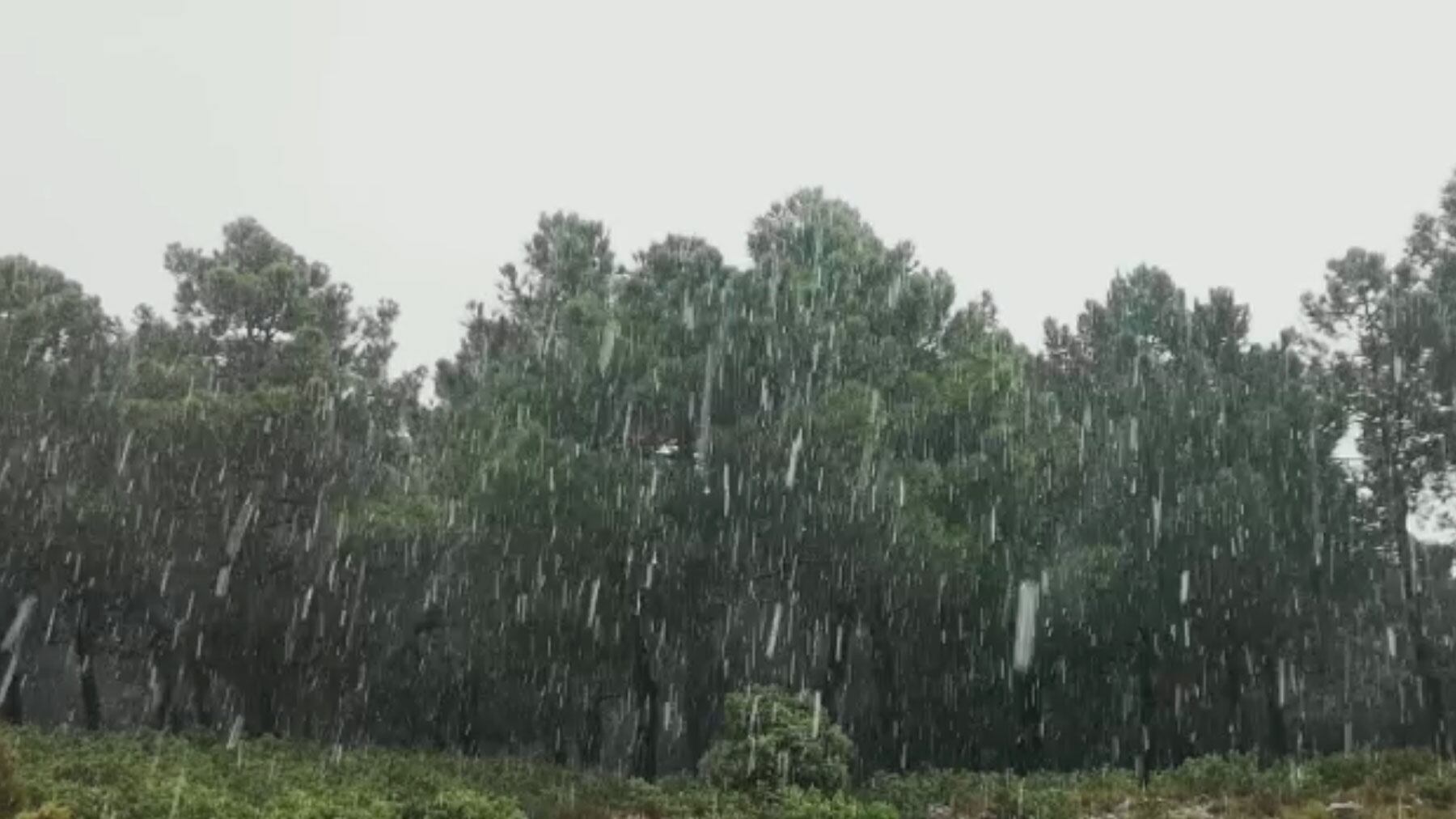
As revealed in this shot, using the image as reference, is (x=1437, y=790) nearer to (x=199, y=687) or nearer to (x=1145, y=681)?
(x=1145, y=681)

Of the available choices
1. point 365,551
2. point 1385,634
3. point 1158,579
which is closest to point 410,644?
point 365,551

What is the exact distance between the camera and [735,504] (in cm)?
2206

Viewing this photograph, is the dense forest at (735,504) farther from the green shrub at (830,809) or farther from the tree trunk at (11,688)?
the green shrub at (830,809)

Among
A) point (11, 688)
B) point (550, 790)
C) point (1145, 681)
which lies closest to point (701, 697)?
point (1145, 681)

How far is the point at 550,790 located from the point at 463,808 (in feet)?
22.4

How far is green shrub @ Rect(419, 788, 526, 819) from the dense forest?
9011mm

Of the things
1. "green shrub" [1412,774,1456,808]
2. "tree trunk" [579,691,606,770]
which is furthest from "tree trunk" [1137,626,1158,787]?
"tree trunk" [579,691,606,770]

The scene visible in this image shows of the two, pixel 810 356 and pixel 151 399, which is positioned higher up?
pixel 810 356

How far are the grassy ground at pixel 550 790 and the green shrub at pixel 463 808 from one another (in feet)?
0.06

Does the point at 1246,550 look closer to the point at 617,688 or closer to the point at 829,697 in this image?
the point at 829,697

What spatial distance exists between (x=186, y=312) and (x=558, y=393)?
10709 mm

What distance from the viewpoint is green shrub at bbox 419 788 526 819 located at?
11742mm

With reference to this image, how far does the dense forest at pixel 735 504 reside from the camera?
22172 millimetres

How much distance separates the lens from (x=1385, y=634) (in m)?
32.6
